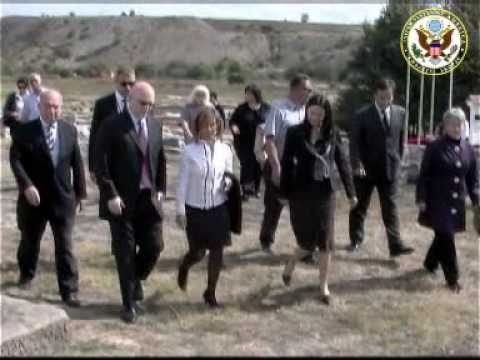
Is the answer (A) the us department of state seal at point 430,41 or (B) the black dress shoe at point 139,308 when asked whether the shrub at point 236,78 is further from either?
(B) the black dress shoe at point 139,308

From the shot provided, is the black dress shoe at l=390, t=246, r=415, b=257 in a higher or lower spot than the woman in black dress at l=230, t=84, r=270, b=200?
lower

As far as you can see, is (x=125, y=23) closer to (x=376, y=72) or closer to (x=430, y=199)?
(x=376, y=72)

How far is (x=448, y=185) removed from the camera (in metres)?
7.43

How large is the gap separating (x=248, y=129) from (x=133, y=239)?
16.8ft

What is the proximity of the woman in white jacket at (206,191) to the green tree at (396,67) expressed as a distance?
1033cm

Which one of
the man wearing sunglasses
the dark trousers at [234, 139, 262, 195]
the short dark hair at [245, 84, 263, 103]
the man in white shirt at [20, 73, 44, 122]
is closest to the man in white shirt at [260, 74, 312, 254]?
the short dark hair at [245, 84, 263, 103]

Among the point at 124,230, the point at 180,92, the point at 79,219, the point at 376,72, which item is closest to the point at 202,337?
the point at 124,230

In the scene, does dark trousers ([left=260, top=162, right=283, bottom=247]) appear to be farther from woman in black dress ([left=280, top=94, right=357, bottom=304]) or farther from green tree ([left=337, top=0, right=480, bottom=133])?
green tree ([left=337, top=0, right=480, bottom=133])

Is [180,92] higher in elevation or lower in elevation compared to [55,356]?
lower

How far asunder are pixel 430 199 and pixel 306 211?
1.21 meters

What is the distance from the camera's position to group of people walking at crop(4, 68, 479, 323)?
21.2 feet

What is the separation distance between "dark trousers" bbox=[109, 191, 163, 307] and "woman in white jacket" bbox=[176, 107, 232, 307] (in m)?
0.21

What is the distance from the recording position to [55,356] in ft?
18.1

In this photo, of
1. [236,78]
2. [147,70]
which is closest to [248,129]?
[236,78]
